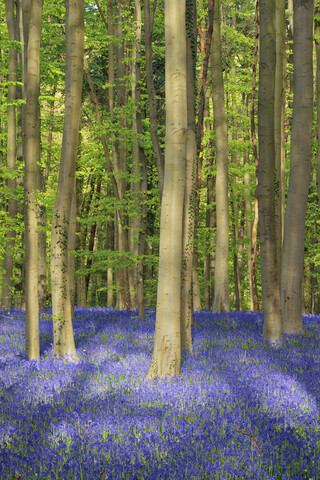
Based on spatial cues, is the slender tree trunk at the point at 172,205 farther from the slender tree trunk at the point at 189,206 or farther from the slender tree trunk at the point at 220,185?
the slender tree trunk at the point at 220,185

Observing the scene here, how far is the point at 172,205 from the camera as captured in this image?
8.05 meters

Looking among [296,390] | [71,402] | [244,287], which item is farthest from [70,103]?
[244,287]

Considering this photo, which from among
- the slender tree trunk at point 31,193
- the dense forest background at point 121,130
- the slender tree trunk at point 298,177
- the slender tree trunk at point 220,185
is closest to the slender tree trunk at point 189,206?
the dense forest background at point 121,130

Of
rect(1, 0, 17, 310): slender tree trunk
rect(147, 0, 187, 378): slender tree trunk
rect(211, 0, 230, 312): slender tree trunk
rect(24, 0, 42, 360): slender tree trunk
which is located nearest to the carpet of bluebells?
rect(147, 0, 187, 378): slender tree trunk

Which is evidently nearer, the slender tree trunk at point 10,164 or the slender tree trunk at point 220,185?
the slender tree trunk at point 220,185

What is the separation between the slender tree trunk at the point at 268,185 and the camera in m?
10.0

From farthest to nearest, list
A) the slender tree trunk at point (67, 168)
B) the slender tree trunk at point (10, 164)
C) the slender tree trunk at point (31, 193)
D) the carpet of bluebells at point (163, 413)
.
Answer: the slender tree trunk at point (10, 164)
the slender tree trunk at point (67, 168)
the slender tree trunk at point (31, 193)
the carpet of bluebells at point (163, 413)

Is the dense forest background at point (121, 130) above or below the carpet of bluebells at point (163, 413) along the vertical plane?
above

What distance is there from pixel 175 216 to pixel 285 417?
3630mm

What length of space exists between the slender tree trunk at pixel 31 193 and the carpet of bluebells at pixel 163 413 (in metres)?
0.74

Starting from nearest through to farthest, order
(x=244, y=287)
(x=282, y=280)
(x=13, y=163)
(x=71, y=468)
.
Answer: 1. (x=71, y=468)
2. (x=282, y=280)
3. (x=13, y=163)
4. (x=244, y=287)

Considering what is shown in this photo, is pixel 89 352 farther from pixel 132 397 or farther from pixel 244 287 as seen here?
pixel 244 287

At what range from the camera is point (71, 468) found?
4672mm

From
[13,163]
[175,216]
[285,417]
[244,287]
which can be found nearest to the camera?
[285,417]
